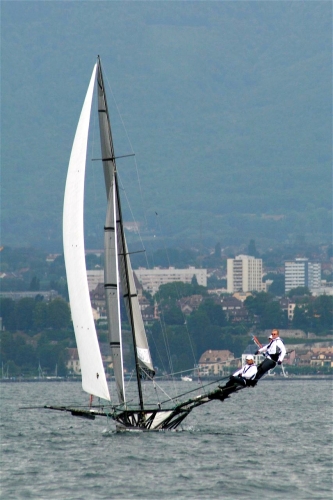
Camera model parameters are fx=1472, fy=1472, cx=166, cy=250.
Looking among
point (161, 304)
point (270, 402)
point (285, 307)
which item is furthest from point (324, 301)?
point (270, 402)

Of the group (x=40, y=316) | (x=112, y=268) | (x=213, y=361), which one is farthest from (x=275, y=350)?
(x=40, y=316)

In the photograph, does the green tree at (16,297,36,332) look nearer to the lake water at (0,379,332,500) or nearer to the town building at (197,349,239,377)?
the town building at (197,349,239,377)

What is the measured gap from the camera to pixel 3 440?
3616 centimetres

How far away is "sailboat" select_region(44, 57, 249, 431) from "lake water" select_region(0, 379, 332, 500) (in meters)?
0.70

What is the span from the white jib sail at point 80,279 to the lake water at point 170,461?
1.60 m

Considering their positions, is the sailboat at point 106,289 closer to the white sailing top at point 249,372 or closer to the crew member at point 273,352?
the white sailing top at point 249,372

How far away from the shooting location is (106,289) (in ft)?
107

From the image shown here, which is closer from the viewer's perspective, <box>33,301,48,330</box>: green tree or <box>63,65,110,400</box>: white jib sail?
<box>63,65,110,400</box>: white jib sail

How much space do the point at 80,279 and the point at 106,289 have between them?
31.6 inches

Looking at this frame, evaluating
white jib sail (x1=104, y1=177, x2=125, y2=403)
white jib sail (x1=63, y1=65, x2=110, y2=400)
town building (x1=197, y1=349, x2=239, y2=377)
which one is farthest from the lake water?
town building (x1=197, y1=349, x2=239, y2=377)

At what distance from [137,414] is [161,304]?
11745cm

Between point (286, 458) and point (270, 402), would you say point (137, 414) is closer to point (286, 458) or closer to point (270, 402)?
point (286, 458)

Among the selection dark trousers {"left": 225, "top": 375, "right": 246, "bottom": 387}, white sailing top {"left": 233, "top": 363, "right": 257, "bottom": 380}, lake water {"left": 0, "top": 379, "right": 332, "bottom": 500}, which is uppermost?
white sailing top {"left": 233, "top": 363, "right": 257, "bottom": 380}

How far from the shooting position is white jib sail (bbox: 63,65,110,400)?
104 feet
